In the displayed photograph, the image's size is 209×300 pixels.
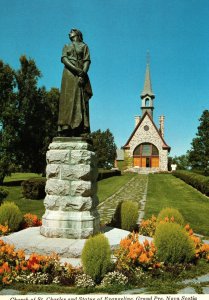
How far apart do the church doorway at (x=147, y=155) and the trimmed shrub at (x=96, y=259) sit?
51074 mm

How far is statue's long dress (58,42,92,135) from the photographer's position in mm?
7809

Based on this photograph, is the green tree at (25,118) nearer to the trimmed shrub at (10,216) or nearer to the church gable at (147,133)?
the trimmed shrub at (10,216)

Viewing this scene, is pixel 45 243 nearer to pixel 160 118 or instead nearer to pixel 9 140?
pixel 9 140

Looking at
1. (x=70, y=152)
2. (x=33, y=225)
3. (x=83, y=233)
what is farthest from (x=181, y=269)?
(x=33, y=225)

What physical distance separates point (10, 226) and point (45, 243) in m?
2.33

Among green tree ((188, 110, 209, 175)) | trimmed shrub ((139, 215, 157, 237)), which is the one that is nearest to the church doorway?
green tree ((188, 110, 209, 175))

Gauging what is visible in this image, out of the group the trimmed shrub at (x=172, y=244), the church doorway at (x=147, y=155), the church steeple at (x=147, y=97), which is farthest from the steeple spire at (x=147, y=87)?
the trimmed shrub at (x=172, y=244)

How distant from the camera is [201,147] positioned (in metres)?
46.2

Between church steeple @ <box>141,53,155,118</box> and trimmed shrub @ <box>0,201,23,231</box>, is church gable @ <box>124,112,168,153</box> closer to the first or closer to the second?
church steeple @ <box>141,53,155,118</box>

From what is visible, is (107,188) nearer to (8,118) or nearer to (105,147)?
(8,118)

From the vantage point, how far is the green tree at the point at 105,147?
7119 centimetres

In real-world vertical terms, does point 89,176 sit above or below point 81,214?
above

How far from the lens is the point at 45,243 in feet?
22.5

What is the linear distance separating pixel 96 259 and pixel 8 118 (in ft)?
86.5
